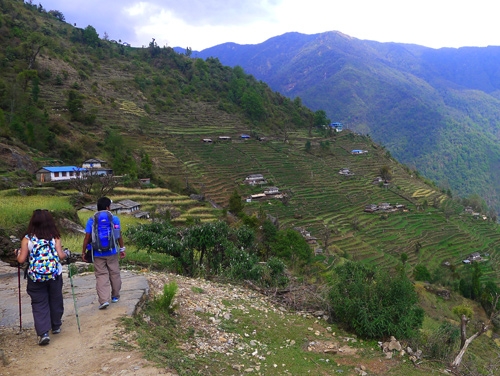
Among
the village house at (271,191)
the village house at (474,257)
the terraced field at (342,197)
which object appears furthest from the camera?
the village house at (271,191)

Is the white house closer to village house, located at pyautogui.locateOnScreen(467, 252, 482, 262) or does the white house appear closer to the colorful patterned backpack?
village house, located at pyautogui.locateOnScreen(467, 252, 482, 262)

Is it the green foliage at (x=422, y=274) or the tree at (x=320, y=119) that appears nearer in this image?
the green foliage at (x=422, y=274)

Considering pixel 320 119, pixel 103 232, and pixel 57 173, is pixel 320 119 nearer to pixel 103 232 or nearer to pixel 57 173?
pixel 57 173

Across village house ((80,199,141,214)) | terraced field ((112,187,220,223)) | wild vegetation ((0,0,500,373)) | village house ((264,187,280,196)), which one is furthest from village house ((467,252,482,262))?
village house ((80,199,141,214))

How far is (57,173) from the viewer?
27125mm

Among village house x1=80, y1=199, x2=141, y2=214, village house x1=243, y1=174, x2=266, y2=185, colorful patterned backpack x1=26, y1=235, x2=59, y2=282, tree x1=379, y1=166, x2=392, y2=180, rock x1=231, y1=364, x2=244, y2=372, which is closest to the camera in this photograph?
colorful patterned backpack x1=26, y1=235, x2=59, y2=282

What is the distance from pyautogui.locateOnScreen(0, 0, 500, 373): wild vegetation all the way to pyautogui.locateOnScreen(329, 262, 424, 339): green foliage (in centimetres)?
2

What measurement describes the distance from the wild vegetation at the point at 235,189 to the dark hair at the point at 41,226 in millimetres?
1506

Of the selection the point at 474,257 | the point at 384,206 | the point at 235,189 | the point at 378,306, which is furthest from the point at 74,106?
the point at 474,257

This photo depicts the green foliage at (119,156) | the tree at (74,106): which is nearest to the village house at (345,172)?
→ the green foliage at (119,156)

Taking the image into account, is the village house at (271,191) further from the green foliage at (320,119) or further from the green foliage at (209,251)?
the green foliage at (209,251)

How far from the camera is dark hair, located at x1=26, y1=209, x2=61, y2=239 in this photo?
4.03 meters

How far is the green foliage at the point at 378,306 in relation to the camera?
5477 millimetres

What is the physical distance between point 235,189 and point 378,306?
37.1 m
